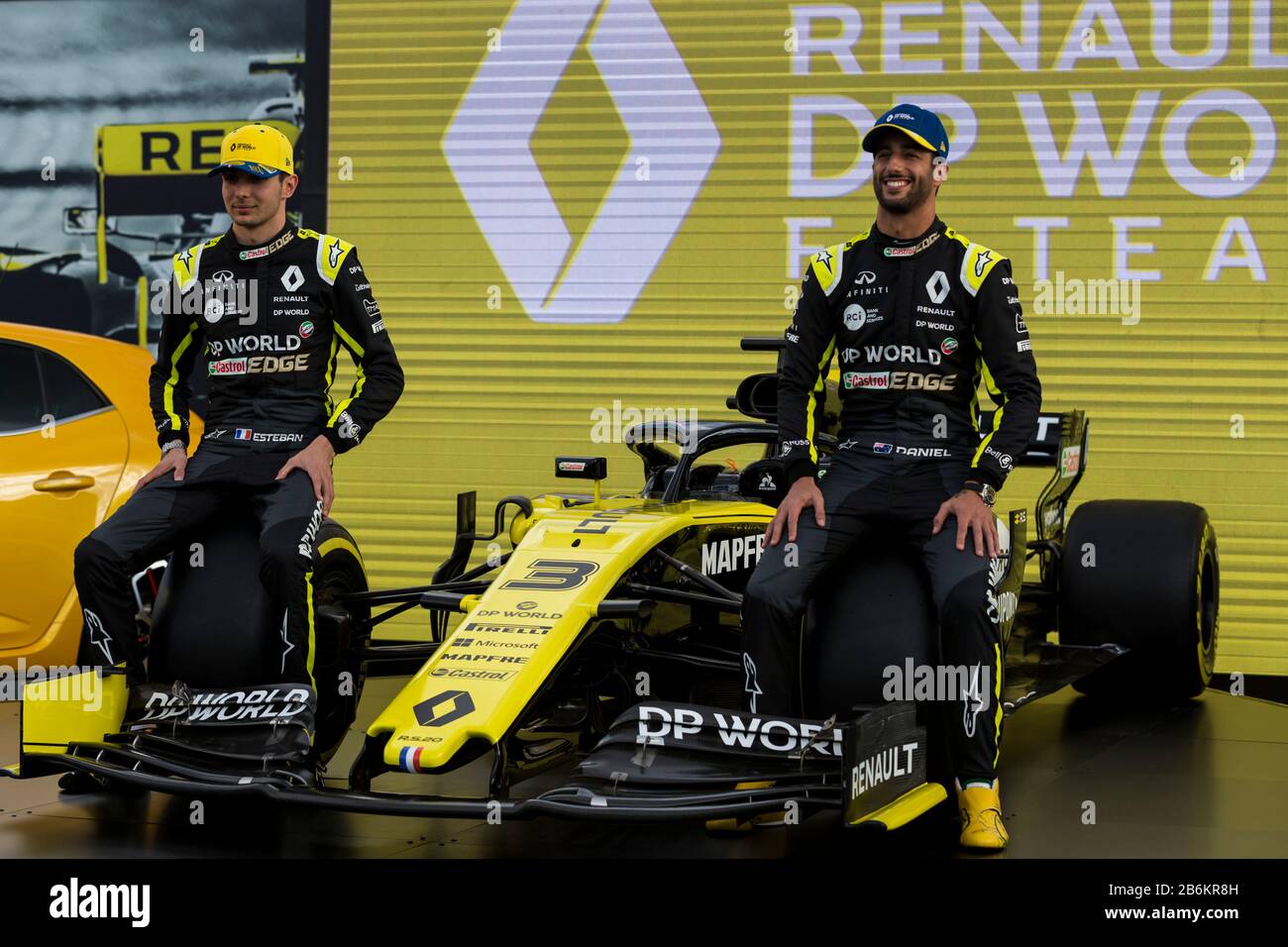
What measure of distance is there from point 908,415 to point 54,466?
3.28 m

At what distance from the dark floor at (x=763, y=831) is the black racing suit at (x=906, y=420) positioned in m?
0.39

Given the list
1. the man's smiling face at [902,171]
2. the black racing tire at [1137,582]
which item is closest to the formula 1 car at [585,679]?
the black racing tire at [1137,582]

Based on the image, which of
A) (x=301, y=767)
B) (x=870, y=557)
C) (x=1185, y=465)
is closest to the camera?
(x=301, y=767)

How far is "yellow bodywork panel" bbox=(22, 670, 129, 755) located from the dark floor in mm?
246

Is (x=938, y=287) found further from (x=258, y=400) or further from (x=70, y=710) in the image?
(x=70, y=710)

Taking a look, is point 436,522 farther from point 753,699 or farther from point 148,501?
point 753,699

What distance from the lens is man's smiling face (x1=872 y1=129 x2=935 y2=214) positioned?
15.0 ft

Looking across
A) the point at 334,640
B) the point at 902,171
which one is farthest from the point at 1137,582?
the point at 334,640

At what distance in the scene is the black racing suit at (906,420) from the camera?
451cm

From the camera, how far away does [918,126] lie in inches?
179
